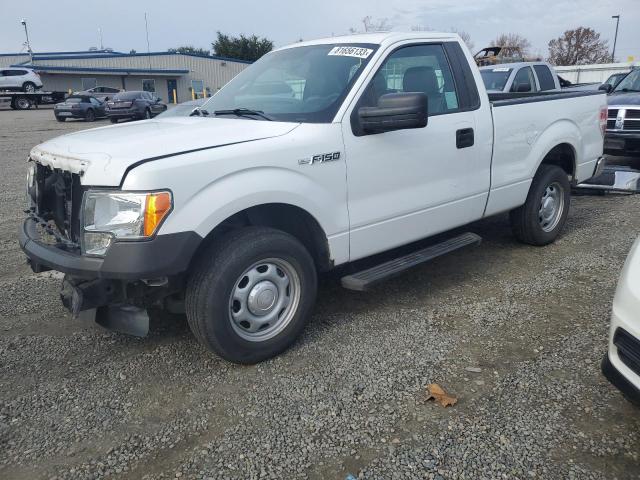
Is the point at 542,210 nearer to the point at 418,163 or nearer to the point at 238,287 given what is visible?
the point at 418,163

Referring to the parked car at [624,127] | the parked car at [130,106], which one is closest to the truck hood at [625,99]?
the parked car at [624,127]

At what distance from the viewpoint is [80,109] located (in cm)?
2530

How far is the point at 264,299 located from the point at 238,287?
0.63 ft

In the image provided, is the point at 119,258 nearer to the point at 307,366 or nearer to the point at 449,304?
the point at 307,366

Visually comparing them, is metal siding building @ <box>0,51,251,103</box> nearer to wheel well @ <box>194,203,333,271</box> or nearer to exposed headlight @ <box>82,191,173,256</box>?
wheel well @ <box>194,203,333,271</box>

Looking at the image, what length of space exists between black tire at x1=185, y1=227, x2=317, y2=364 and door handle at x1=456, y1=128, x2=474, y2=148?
1.58m

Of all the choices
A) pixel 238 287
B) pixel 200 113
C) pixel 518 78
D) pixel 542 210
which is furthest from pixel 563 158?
pixel 518 78

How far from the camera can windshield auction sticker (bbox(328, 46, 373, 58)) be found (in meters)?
3.79

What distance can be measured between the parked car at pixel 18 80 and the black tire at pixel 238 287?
37.5 m

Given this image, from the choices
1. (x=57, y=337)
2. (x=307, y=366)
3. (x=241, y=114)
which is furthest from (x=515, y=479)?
(x=57, y=337)

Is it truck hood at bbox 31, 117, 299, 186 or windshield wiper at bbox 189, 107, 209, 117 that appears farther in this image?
windshield wiper at bbox 189, 107, 209, 117

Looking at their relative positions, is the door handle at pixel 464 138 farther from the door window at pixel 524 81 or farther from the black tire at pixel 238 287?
the door window at pixel 524 81

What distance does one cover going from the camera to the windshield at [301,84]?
357cm

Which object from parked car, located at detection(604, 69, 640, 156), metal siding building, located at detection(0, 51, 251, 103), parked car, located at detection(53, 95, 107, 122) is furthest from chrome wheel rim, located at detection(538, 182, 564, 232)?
metal siding building, located at detection(0, 51, 251, 103)
